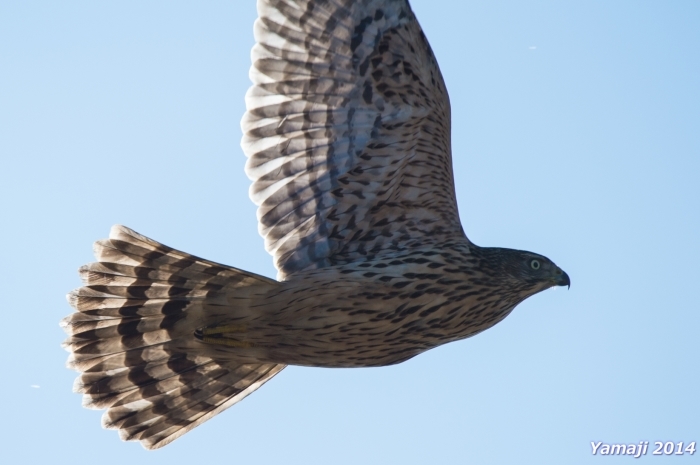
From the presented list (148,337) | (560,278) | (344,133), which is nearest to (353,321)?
(344,133)

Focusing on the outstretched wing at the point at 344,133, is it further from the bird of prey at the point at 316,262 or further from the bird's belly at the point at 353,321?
the bird's belly at the point at 353,321

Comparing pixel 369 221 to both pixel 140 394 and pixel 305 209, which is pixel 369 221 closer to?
pixel 305 209

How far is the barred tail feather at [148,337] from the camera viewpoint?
9.62 metres

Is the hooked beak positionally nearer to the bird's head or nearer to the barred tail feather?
the bird's head

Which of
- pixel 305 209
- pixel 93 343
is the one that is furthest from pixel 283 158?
pixel 93 343

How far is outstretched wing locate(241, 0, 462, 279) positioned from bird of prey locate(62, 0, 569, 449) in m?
0.01

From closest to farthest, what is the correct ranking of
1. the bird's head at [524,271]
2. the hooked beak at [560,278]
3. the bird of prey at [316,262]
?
the bird of prey at [316,262] → the bird's head at [524,271] → the hooked beak at [560,278]

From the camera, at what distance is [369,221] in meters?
10.0

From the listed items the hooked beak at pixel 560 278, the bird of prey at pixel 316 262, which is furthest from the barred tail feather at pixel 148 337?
the hooked beak at pixel 560 278

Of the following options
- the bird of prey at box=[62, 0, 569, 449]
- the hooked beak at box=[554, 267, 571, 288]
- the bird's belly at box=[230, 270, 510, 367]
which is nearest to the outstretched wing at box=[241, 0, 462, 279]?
the bird of prey at box=[62, 0, 569, 449]

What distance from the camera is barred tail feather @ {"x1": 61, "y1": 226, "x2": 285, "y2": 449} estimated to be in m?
9.62

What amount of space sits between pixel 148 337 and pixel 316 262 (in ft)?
4.83

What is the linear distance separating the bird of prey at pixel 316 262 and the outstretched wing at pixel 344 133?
0.01 m

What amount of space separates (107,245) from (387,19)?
2841 millimetres
